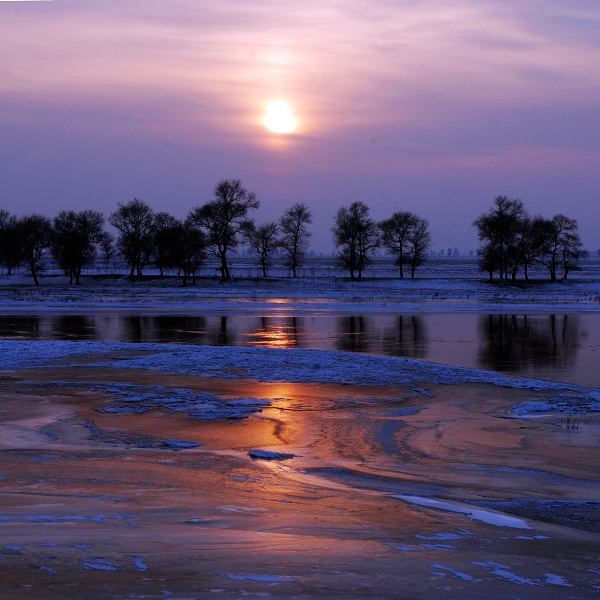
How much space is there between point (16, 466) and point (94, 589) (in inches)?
169

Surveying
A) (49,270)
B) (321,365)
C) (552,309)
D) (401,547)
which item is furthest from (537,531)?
(49,270)

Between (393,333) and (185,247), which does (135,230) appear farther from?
(393,333)

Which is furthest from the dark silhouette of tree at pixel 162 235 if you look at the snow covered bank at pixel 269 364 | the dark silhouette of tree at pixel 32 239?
the snow covered bank at pixel 269 364

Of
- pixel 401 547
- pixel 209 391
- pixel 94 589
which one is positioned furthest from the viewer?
pixel 209 391

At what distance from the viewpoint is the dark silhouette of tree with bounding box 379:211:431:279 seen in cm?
10575

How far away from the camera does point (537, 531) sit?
7090 mm

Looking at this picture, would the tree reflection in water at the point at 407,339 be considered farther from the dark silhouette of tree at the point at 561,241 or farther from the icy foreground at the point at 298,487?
the dark silhouette of tree at the point at 561,241

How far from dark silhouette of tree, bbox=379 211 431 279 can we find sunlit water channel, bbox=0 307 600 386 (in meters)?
65.1

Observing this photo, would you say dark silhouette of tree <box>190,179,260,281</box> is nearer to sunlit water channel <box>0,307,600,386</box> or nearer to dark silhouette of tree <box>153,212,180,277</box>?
dark silhouette of tree <box>153,212,180,277</box>

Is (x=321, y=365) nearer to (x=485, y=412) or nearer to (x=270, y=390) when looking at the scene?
(x=270, y=390)

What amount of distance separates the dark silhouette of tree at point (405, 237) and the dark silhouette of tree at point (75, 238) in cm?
4123

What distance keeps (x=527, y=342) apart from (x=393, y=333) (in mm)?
5311

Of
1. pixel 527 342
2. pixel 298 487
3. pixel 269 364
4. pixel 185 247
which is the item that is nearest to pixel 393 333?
pixel 527 342

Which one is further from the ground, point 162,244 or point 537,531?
point 162,244
